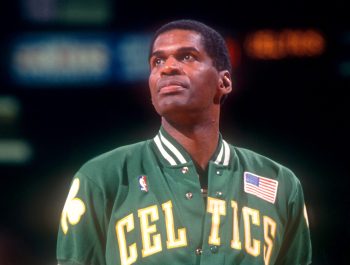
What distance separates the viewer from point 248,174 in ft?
6.18

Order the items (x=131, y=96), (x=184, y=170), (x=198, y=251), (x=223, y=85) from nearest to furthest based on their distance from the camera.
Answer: (x=198, y=251) → (x=184, y=170) → (x=223, y=85) → (x=131, y=96)

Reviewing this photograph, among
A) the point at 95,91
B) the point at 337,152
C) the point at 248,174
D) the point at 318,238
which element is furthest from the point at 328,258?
the point at 95,91

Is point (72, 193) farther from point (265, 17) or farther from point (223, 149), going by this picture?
point (265, 17)

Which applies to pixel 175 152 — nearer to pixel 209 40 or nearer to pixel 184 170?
pixel 184 170

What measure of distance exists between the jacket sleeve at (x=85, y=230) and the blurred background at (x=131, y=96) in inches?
21.7

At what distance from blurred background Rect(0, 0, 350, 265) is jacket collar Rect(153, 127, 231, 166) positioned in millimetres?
505

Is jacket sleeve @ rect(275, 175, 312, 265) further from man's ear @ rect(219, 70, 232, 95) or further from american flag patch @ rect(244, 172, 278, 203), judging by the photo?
man's ear @ rect(219, 70, 232, 95)

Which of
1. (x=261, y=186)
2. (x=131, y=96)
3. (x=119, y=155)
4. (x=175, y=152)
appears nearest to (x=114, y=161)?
(x=119, y=155)

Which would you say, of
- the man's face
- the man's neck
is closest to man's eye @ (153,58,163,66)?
the man's face

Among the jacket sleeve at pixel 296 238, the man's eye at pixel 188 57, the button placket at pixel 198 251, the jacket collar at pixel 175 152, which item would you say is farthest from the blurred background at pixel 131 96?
the button placket at pixel 198 251

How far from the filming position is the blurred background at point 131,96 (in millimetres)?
2434

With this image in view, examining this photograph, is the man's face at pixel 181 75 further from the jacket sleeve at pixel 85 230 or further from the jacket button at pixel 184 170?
the jacket sleeve at pixel 85 230

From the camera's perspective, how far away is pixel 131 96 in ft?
8.32

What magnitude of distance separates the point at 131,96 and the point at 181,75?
0.76 metres
